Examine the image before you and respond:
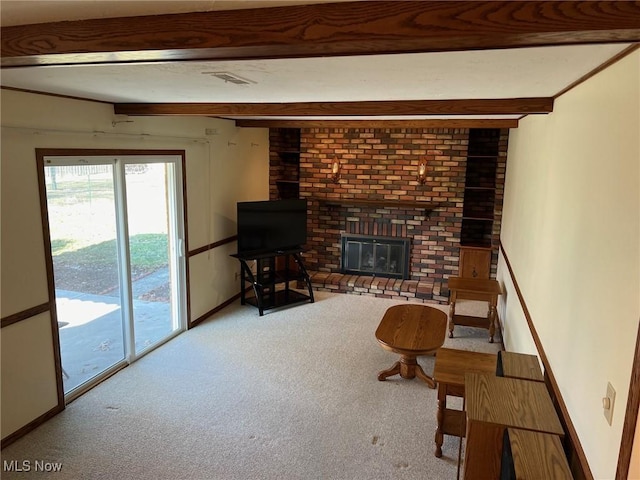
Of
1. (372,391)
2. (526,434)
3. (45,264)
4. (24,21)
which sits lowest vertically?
(372,391)

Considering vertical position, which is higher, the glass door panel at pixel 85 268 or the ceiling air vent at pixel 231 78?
the ceiling air vent at pixel 231 78

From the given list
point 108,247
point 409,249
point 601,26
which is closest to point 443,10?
point 601,26

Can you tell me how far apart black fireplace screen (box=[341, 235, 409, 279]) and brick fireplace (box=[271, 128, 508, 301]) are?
83 mm

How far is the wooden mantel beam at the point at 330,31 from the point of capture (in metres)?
1.11

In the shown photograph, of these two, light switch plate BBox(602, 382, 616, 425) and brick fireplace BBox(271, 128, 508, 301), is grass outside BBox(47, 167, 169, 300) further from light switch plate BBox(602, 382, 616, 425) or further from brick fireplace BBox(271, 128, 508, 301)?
light switch plate BBox(602, 382, 616, 425)

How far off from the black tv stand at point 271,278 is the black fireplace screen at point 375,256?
0.77m

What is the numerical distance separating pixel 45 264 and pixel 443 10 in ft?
10.0

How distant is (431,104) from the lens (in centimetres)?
316

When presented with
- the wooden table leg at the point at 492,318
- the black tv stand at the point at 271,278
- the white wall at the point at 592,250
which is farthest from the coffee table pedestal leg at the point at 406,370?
the black tv stand at the point at 271,278

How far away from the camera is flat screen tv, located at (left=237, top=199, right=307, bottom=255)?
207 inches

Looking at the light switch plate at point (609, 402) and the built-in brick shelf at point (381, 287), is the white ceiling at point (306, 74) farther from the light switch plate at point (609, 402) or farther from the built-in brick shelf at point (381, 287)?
the built-in brick shelf at point (381, 287)

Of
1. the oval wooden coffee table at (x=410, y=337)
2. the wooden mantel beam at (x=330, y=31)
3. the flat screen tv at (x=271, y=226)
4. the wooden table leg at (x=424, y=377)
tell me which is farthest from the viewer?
the flat screen tv at (x=271, y=226)

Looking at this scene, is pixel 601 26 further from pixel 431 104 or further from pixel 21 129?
pixel 21 129

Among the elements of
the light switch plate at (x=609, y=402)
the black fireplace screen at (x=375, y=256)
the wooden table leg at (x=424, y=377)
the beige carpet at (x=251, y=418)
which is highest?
the light switch plate at (x=609, y=402)
